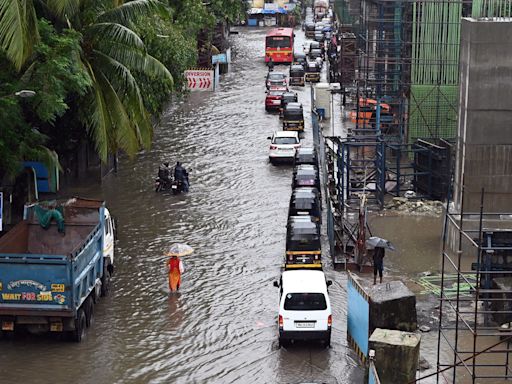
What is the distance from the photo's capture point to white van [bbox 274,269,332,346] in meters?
22.9

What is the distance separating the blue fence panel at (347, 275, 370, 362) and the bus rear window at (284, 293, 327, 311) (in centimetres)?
70

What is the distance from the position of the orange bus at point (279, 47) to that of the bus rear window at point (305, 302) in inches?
2189

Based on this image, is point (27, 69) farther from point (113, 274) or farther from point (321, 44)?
point (321, 44)

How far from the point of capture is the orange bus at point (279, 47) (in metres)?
77.6

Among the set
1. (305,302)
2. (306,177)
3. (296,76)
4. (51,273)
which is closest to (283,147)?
(306,177)

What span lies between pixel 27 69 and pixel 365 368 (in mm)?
13710

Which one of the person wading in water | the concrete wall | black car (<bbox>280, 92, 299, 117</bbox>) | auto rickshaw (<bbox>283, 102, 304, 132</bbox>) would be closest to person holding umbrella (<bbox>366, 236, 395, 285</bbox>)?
the concrete wall

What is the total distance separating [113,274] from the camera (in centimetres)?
→ 2912

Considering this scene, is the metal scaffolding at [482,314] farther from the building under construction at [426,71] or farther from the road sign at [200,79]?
the road sign at [200,79]

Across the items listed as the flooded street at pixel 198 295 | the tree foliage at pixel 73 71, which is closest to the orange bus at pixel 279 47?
the flooded street at pixel 198 295

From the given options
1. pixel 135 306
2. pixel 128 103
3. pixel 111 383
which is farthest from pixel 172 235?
pixel 111 383

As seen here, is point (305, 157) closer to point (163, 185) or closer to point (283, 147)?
point (283, 147)

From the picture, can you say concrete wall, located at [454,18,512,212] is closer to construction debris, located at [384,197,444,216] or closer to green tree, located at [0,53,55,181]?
construction debris, located at [384,197,444,216]

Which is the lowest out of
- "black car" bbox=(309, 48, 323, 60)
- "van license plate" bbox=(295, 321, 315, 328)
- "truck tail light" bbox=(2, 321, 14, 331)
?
"truck tail light" bbox=(2, 321, 14, 331)
